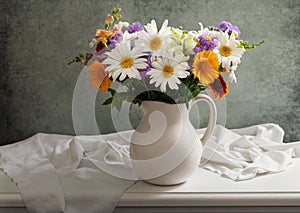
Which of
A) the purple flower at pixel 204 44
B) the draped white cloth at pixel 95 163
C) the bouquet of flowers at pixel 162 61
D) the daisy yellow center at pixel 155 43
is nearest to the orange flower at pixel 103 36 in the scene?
the bouquet of flowers at pixel 162 61

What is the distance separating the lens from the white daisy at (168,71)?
4.80 feet

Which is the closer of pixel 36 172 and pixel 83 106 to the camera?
pixel 36 172

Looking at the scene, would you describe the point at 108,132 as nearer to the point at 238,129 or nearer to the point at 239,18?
the point at 238,129

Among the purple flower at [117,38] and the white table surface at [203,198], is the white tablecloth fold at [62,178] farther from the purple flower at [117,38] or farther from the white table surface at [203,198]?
the purple flower at [117,38]

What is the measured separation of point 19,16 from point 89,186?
85 cm

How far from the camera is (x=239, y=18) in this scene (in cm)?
213

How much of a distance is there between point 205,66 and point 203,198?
364 millimetres

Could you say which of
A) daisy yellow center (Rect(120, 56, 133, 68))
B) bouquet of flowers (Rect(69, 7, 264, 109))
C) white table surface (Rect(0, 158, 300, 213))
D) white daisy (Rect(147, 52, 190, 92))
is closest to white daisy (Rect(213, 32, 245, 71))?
bouquet of flowers (Rect(69, 7, 264, 109))

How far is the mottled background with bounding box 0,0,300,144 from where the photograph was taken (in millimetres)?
2123

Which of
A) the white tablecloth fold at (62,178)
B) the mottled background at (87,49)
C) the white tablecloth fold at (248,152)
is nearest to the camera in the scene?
the white tablecloth fold at (62,178)

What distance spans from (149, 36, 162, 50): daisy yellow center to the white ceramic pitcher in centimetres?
16

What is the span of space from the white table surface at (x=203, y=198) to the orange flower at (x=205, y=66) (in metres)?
0.32

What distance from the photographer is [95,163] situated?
178 centimetres

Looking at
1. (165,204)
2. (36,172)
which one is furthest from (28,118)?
(165,204)
